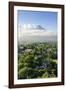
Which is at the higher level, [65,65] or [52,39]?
[52,39]

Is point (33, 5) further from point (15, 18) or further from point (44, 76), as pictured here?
point (44, 76)

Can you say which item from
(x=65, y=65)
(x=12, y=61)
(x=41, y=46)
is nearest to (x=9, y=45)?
(x=12, y=61)

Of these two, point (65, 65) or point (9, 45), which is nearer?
point (9, 45)

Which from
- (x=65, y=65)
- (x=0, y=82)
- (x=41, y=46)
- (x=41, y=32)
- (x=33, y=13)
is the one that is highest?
(x=33, y=13)

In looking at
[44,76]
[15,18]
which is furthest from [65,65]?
[15,18]

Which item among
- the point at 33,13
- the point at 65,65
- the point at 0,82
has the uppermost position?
the point at 33,13

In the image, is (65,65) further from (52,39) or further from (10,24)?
(10,24)
